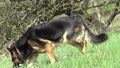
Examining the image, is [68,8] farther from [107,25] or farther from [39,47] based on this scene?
[39,47]

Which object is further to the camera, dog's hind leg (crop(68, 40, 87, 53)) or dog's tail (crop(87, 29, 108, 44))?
dog's tail (crop(87, 29, 108, 44))

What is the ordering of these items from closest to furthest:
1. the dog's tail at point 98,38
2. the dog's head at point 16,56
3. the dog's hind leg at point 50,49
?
the dog's hind leg at point 50,49 → the dog's head at point 16,56 → the dog's tail at point 98,38

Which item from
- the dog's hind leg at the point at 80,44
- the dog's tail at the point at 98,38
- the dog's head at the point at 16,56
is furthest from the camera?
the dog's tail at the point at 98,38

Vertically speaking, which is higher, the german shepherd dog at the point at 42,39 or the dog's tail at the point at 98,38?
the german shepherd dog at the point at 42,39

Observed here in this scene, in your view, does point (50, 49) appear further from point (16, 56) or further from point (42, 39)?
point (16, 56)

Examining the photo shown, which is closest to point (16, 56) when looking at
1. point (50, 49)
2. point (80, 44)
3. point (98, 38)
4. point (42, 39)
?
point (42, 39)

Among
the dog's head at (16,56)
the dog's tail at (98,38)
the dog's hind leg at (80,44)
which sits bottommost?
the dog's tail at (98,38)

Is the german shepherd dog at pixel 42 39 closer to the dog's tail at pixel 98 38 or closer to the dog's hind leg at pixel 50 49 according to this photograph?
the dog's hind leg at pixel 50 49

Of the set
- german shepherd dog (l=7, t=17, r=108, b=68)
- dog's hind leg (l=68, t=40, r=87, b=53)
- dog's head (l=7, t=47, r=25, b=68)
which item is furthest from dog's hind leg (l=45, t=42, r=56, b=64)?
dog's hind leg (l=68, t=40, r=87, b=53)

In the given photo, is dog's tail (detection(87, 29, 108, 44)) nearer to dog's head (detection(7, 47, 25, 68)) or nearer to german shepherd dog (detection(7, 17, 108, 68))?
german shepherd dog (detection(7, 17, 108, 68))

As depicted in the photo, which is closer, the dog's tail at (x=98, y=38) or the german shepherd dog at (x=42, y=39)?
the german shepherd dog at (x=42, y=39)

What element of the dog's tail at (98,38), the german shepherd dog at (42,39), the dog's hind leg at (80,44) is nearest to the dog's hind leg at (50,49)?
the german shepherd dog at (42,39)

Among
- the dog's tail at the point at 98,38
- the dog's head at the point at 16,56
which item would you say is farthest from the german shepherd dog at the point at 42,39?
the dog's tail at the point at 98,38

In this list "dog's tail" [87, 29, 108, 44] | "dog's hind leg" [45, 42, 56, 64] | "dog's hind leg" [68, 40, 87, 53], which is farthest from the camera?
"dog's tail" [87, 29, 108, 44]
